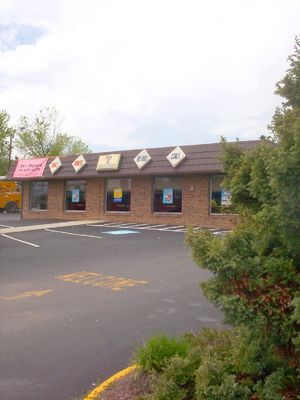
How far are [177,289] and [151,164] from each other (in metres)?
15.4

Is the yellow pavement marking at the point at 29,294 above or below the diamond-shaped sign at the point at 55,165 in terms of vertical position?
below

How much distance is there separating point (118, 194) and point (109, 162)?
1866mm

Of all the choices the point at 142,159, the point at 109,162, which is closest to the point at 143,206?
the point at 142,159

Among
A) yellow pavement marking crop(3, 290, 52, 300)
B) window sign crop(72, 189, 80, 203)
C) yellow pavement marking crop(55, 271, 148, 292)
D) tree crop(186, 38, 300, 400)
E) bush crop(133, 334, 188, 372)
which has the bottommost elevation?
yellow pavement marking crop(3, 290, 52, 300)

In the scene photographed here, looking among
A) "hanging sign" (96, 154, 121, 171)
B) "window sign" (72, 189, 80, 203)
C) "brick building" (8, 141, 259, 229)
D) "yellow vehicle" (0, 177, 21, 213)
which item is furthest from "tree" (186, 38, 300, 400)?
"yellow vehicle" (0, 177, 21, 213)

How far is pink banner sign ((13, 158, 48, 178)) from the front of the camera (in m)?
29.4

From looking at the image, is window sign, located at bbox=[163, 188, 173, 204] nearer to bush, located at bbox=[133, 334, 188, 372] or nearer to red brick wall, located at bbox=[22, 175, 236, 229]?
red brick wall, located at bbox=[22, 175, 236, 229]

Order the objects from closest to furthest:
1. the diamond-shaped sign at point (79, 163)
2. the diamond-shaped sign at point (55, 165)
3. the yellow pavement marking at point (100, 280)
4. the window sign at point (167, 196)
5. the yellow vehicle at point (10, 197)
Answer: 1. the yellow pavement marking at point (100, 280)
2. the window sign at point (167, 196)
3. the diamond-shaped sign at point (79, 163)
4. the diamond-shaped sign at point (55, 165)
5. the yellow vehicle at point (10, 197)

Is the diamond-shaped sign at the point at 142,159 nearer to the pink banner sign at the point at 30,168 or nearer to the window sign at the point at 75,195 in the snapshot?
the window sign at the point at 75,195

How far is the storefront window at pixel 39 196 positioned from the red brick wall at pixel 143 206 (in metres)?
0.48

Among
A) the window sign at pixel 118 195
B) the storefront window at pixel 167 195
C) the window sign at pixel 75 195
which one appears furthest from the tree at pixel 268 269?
the window sign at pixel 75 195

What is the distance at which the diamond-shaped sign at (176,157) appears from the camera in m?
22.4

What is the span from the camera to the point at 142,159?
24.1m

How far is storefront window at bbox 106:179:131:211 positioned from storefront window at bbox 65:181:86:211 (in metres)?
1.98
